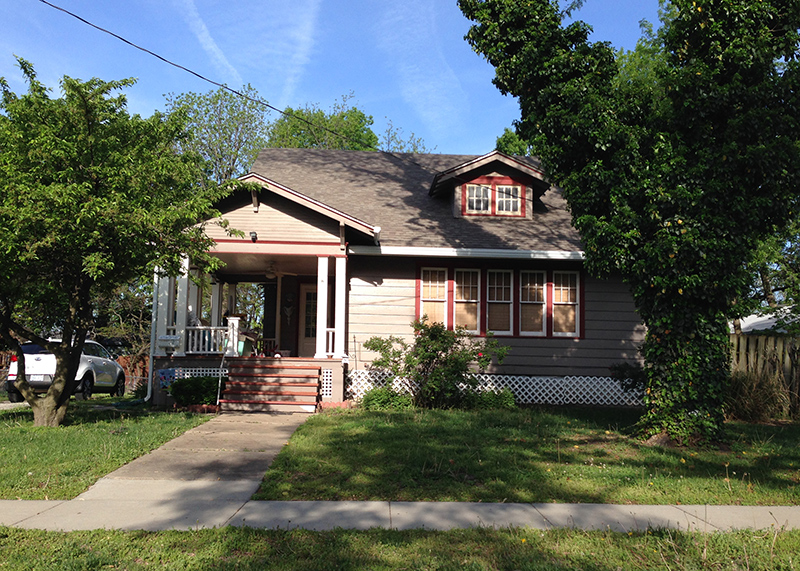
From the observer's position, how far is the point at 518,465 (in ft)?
25.1

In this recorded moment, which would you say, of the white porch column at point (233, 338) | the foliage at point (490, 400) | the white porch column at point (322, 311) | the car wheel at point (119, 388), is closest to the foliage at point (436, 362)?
the foliage at point (490, 400)

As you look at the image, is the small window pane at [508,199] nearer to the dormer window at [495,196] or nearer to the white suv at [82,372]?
the dormer window at [495,196]

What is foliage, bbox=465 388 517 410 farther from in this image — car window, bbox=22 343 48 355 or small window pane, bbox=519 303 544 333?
car window, bbox=22 343 48 355

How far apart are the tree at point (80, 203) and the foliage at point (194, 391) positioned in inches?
109

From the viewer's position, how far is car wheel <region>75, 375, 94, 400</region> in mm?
16688

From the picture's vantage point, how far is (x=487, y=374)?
1471cm

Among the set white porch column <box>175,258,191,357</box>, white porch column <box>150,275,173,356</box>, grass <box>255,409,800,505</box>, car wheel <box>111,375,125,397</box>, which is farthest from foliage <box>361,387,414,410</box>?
car wheel <box>111,375,125,397</box>

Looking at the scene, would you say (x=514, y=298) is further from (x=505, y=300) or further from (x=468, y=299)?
(x=468, y=299)

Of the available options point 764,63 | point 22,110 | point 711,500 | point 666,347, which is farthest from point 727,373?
point 22,110

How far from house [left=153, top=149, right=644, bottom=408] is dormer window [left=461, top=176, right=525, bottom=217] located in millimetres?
27

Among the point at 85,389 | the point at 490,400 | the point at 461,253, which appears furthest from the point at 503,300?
the point at 85,389

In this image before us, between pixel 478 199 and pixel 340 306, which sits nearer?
pixel 340 306

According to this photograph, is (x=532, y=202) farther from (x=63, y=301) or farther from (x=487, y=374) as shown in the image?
(x=63, y=301)

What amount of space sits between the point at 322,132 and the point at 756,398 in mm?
31159
